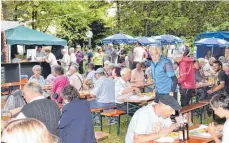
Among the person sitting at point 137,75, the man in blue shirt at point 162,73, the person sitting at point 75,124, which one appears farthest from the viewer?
the person sitting at point 137,75

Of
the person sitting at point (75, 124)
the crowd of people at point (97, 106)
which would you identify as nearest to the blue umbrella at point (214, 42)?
the crowd of people at point (97, 106)

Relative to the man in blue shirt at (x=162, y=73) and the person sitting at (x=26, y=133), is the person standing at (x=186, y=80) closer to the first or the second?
the man in blue shirt at (x=162, y=73)

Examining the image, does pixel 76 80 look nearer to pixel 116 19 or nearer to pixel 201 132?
pixel 201 132

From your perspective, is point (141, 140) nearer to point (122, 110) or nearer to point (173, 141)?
point (173, 141)

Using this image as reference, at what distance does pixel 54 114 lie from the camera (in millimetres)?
4957

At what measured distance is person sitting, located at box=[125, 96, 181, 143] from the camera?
449 centimetres

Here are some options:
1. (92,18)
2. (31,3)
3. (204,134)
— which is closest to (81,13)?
(92,18)

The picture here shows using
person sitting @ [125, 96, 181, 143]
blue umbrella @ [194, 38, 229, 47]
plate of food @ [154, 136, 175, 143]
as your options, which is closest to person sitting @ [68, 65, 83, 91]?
plate of food @ [154, 136, 175, 143]

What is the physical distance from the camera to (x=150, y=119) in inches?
181

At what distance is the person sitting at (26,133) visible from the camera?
6.93 feet

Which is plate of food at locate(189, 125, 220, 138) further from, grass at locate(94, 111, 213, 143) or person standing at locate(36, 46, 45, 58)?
person standing at locate(36, 46, 45, 58)

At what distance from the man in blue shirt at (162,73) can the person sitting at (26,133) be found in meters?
5.25

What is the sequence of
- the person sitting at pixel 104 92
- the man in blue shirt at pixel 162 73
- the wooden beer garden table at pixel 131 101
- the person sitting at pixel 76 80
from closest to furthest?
the man in blue shirt at pixel 162 73, the wooden beer garden table at pixel 131 101, the person sitting at pixel 104 92, the person sitting at pixel 76 80

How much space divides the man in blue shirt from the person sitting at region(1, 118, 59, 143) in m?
5.25
